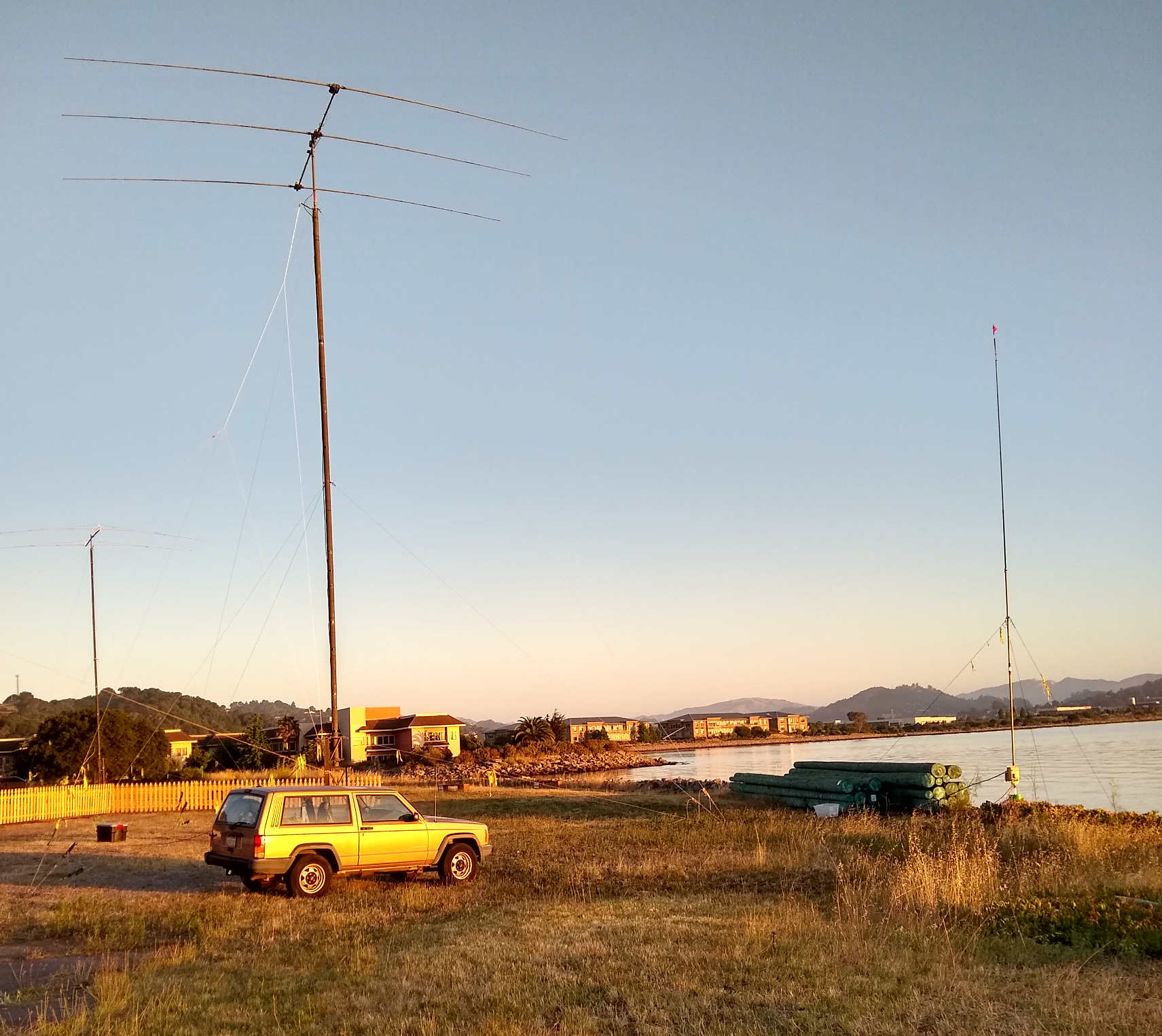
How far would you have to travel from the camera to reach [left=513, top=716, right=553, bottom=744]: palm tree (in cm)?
9869

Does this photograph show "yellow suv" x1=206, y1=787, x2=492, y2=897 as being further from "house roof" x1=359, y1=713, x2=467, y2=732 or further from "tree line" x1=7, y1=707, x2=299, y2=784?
"house roof" x1=359, y1=713, x2=467, y2=732

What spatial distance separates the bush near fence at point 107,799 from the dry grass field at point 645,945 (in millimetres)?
17098

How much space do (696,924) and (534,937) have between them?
6.53 ft

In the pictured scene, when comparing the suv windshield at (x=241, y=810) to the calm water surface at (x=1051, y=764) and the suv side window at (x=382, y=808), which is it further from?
the calm water surface at (x=1051, y=764)

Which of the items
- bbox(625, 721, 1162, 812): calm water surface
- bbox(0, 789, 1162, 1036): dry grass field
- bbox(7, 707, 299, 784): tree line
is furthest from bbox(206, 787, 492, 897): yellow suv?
bbox(7, 707, 299, 784): tree line

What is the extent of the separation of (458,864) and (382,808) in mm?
1778

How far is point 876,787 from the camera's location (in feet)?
90.9

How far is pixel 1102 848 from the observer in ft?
56.6

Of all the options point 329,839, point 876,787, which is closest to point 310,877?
point 329,839

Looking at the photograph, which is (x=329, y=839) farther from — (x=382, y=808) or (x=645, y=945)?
(x=645, y=945)

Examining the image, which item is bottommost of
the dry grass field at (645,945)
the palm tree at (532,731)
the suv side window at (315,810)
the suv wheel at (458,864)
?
the palm tree at (532,731)

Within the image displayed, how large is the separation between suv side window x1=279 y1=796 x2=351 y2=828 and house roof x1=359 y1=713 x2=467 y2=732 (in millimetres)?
76092

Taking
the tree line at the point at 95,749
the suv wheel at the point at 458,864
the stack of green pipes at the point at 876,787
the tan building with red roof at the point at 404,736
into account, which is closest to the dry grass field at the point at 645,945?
the suv wheel at the point at 458,864

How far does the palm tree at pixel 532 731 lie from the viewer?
3885 inches
